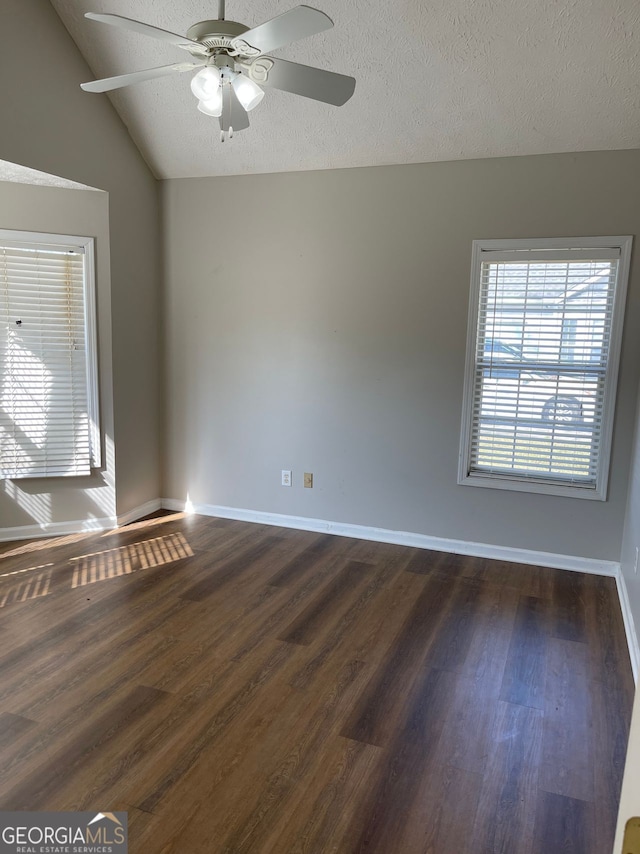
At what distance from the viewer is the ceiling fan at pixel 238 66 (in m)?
1.87

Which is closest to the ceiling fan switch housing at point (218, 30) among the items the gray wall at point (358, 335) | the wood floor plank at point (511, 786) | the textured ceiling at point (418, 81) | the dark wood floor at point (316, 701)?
the textured ceiling at point (418, 81)

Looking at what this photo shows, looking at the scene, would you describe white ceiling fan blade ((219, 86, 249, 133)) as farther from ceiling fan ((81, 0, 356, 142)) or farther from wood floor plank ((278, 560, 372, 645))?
wood floor plank ((278, 560, 372, 645))

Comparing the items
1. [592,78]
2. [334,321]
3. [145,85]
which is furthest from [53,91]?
[592,78]

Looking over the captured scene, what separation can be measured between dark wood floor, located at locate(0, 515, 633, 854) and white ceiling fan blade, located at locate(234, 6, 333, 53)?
7.88 ft

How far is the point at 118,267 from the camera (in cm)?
409

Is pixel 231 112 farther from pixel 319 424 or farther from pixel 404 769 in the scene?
pixel 404 769

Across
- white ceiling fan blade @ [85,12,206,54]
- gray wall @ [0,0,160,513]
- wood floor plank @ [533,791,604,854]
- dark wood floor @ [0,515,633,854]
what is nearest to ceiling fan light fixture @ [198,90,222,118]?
white ceiling fan blade @ [85,12,206,54]

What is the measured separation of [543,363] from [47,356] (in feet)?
10.7

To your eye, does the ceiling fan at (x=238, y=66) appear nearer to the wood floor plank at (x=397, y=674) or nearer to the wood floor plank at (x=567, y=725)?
the wood floor plank at (x=397, y=674)

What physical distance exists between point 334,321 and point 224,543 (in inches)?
67.7

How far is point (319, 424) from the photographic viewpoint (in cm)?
419

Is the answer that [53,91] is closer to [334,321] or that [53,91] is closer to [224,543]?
[334,321]

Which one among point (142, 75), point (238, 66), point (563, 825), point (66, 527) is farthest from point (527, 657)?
point (66, 527)

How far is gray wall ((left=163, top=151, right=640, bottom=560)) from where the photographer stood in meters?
3.54
